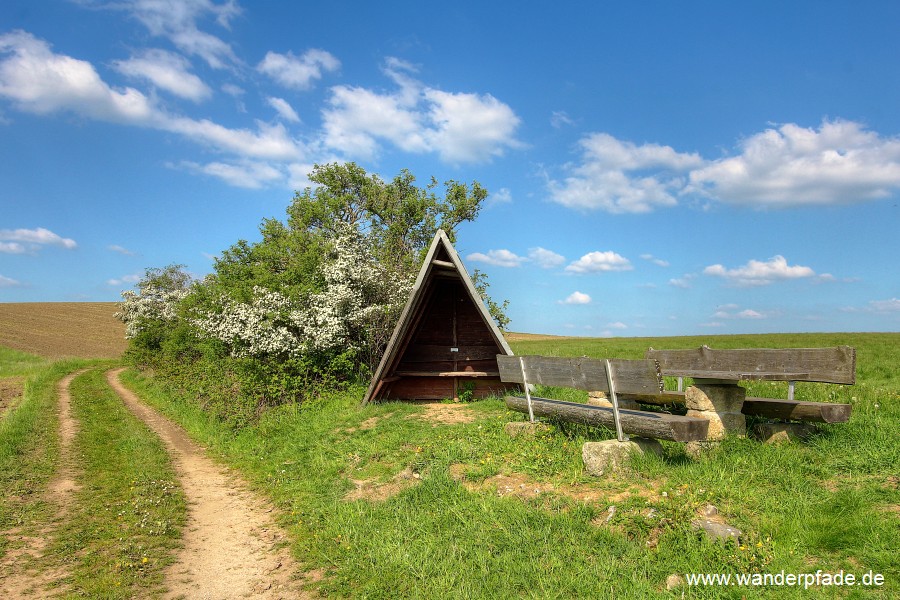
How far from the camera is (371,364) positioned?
14.8m

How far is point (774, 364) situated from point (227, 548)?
715cm

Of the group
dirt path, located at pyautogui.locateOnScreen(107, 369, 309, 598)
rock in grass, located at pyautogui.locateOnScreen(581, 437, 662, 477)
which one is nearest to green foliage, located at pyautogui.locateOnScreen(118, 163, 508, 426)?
dirt path, located at pyautogui.locateOnScreen(107, 369, 309, 598)

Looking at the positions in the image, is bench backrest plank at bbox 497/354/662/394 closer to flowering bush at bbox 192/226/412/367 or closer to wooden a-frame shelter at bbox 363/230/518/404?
wooden a-frame shelter at bbox 363/230/518/404

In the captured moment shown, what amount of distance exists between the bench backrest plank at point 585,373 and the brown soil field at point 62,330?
40.2 meters

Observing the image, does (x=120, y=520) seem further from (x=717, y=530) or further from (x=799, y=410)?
(x=799, y=410)

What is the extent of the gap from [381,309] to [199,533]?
8.51 metres

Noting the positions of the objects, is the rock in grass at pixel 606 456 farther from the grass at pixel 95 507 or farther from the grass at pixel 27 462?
the grass at pixel 27 462

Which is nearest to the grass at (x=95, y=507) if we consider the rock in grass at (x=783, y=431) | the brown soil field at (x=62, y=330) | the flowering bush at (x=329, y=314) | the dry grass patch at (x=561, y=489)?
the flowering bush at (x=329, y=314)

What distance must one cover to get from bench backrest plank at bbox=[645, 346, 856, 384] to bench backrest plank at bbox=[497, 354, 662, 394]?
48.6 inches

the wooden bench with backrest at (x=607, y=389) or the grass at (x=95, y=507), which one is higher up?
the wooden bench with backrest at (x=607, y=389)

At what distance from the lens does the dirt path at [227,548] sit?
5.09 meters

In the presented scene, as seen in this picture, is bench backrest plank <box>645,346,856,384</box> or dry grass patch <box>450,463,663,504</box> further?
bench backrest plank <box>645,346,856,384</box>

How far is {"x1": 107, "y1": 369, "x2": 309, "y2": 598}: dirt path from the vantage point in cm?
509

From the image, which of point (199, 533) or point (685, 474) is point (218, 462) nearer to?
point (199, 533)
